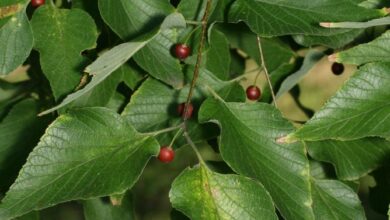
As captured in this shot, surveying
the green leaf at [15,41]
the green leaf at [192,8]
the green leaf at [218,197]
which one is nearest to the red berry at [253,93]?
the green leaf at [192,8]

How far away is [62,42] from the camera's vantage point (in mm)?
1230

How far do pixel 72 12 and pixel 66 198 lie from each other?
36 cm

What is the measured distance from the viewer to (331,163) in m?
1.24

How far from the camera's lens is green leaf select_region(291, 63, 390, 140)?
0.99 m

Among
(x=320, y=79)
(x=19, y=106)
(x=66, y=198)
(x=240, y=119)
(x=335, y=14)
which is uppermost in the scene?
(x=335, y=14)

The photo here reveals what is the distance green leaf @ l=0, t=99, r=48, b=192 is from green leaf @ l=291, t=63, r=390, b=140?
22.5 inches

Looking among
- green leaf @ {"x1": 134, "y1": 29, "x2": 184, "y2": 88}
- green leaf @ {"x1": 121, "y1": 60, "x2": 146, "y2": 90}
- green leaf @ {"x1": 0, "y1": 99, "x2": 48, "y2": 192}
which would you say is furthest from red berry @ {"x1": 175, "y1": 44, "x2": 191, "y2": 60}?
green leaf @ {"x1": 0, "y1": 99, "x2": 48, "y2": 192}

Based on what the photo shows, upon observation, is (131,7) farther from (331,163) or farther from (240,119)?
(331,163)

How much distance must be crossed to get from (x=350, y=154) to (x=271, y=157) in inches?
7.7

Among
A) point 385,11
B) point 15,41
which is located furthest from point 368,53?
point 15,41

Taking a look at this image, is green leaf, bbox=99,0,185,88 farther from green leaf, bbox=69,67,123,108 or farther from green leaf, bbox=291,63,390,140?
green leaf, bbox=291,63,390,140

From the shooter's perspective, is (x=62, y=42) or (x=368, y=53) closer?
(x=368, y=53)

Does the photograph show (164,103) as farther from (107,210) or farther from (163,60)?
(107,210)

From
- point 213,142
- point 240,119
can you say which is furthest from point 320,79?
point 240,119
